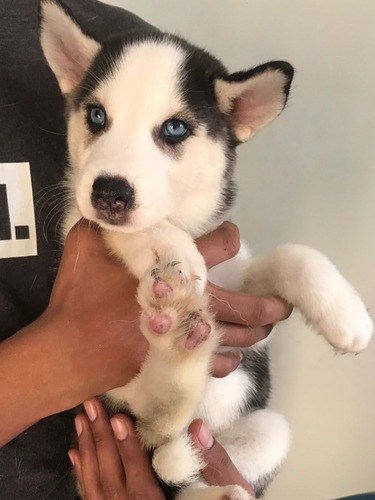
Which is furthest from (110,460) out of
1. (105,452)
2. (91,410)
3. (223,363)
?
(223,363)

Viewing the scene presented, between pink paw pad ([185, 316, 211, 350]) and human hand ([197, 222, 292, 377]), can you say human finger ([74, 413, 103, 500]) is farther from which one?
pink paw pad ([185, 316, 211, 350])

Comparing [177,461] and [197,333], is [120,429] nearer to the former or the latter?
[177,461]

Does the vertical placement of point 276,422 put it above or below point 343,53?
below

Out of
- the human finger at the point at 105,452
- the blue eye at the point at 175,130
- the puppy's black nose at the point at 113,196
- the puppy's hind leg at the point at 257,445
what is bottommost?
the puppy's hind leg at the point at 257,445

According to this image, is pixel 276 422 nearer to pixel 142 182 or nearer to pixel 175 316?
pixel 175 316

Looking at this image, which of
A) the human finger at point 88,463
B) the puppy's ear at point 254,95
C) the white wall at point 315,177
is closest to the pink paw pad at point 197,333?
the human finger at point 88,463

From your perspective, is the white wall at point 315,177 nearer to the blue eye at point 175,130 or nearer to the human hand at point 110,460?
the blue eye at point 175,130

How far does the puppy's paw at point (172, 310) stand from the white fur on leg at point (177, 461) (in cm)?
34

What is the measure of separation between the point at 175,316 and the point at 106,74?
0.75 meters

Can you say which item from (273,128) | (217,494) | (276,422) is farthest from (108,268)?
(273,128)

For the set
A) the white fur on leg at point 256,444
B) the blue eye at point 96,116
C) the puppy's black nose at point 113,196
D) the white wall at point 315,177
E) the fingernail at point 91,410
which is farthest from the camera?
the white wall at point 315,177

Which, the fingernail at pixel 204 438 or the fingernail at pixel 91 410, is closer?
the fingernail at pixel 204 438

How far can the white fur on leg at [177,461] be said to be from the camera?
127cm

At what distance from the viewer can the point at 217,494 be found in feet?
4.14
